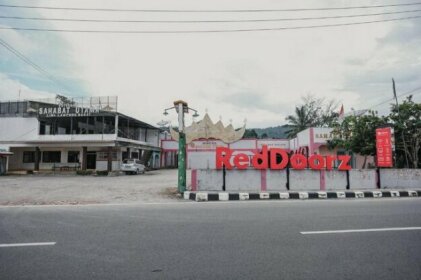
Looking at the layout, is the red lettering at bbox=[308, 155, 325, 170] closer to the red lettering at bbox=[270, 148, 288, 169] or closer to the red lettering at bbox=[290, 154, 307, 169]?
the red lettering at bbox=[290, 154, 307, 169]

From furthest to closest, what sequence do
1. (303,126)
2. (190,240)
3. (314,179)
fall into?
(303,126) < (314,179) < (190,240)

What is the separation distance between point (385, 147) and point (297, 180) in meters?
5.15

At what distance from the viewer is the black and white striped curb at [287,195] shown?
34.8 ft

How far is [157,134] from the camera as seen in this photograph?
40.2 metres

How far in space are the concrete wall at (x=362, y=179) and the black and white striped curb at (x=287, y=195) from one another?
1.29 metres

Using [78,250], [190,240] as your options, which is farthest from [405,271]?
[78,250]

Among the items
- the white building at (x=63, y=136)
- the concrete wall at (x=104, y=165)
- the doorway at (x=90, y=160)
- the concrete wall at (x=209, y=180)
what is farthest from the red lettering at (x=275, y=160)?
the doorway at (x=90, y=160)

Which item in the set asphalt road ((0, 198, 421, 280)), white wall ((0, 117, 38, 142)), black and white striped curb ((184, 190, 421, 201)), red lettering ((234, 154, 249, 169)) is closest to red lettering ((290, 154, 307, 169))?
black and white striped curb ((184, 190, 421, 201))

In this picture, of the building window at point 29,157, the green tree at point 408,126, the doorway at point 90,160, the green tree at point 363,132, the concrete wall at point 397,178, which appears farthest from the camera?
the building window at point 29,157

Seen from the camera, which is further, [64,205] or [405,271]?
[64,205]

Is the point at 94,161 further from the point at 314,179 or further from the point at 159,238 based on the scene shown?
the point at 159,238

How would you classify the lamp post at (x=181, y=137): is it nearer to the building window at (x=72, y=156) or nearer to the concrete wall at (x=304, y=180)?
the concrete wall at (x=304, y=180)

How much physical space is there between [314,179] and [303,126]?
28.7m

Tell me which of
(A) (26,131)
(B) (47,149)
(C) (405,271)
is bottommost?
(C) (405,271)
